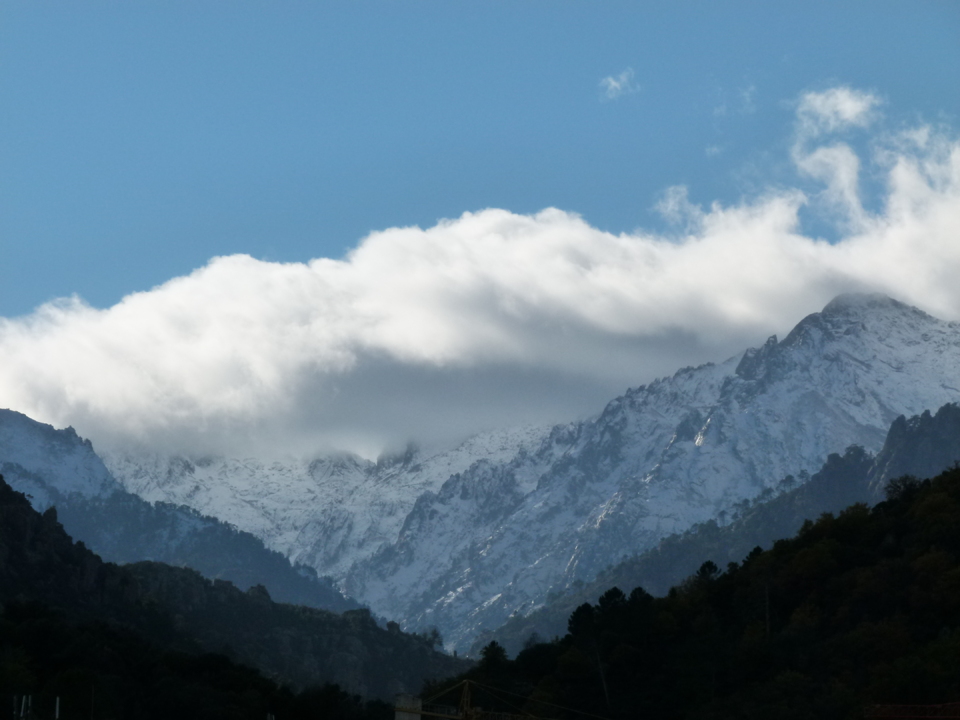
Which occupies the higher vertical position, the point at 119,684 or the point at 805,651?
the point at 805,651

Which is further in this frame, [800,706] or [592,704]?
[592,704]

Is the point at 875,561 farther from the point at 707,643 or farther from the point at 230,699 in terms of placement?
the point at 230,699

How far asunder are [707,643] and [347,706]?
49.8 meters

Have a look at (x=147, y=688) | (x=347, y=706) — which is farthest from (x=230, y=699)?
(x=347, y=706)

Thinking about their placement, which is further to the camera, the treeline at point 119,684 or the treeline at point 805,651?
the treeline at point 119,684

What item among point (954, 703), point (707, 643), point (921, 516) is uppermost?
point (921, 516)

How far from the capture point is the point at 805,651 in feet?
558

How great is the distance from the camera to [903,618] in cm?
16688

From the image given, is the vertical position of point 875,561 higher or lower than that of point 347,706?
higher

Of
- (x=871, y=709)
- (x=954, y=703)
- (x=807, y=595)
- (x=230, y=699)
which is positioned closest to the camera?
(x=954, y=703)

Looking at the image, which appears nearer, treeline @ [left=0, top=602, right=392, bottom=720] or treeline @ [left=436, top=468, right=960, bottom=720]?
treeline @ [left=436, top=468, right=960, bottom=720]

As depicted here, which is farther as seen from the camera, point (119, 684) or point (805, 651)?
point (119, 684)

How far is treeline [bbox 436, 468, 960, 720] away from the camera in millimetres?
151500

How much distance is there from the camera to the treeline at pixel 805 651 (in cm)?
15150
